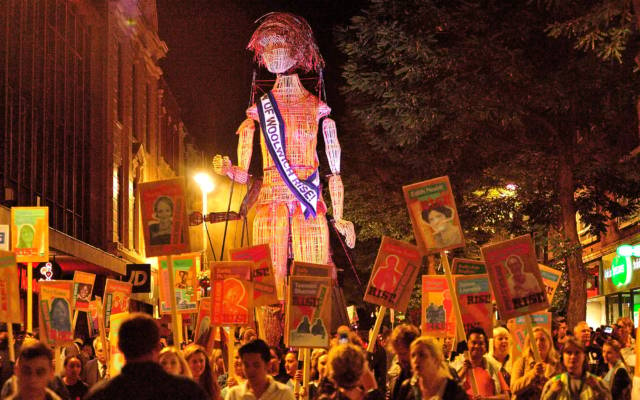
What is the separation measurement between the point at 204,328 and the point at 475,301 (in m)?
3.65

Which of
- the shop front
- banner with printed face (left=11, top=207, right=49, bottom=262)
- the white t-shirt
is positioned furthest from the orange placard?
the shop front

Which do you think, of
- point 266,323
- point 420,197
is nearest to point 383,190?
point 266,323

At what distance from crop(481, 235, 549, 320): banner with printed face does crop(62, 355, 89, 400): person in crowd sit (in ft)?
14.7

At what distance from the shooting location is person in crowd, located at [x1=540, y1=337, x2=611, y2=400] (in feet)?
27.4

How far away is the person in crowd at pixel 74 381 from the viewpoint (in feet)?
37.6

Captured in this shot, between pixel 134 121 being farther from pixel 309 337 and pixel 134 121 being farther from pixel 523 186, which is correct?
pixel 309 337

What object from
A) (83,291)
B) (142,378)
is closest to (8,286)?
(83,291)

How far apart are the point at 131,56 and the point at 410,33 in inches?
852

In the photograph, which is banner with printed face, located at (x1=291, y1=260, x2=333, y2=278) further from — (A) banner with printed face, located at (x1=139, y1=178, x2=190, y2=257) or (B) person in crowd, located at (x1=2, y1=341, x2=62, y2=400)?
(B) person in crowd, located at (x1=2, y1=341, x2=62, y2=400)

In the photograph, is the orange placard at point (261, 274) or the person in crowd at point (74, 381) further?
the orange placard at point (261, 274)

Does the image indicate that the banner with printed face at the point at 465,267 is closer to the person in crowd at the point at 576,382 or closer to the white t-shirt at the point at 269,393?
the person in crowd at the point at 576,382

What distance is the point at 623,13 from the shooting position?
14.7m

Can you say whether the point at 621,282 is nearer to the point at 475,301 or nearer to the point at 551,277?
the point at 551,277

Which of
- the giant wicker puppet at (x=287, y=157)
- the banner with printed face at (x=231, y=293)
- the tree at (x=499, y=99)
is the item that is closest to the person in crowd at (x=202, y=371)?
the banner with printed face at (x=231, y=293)
